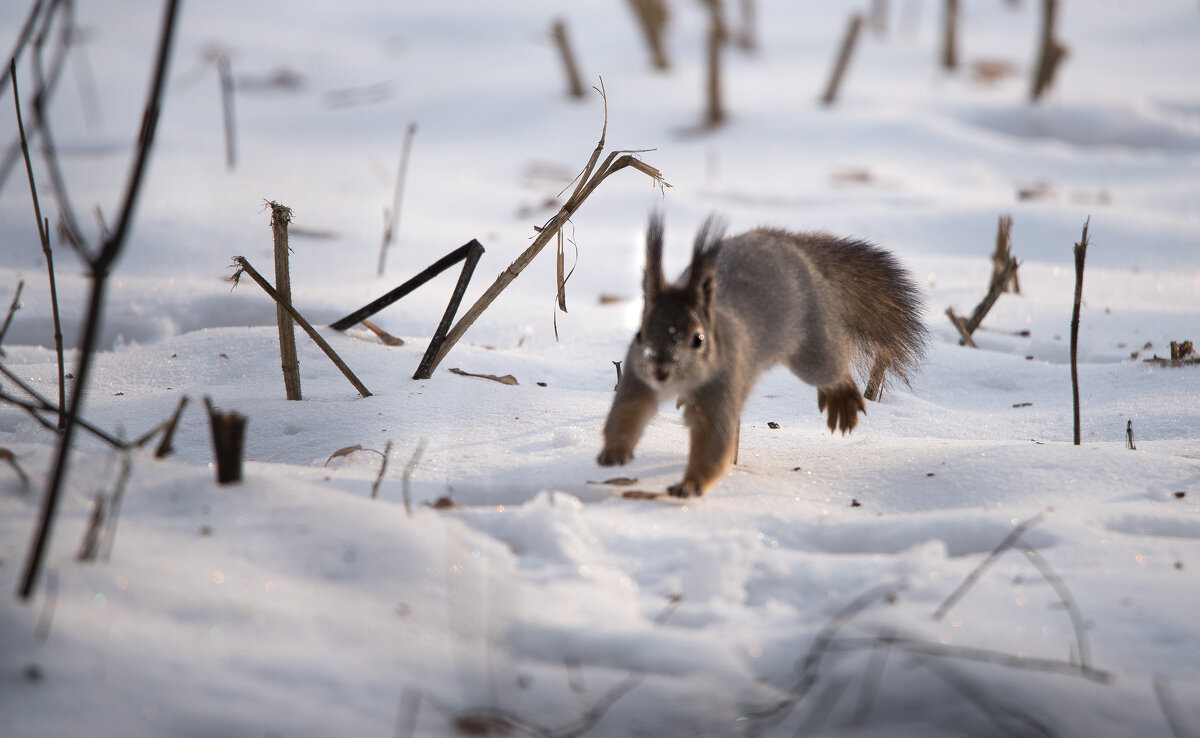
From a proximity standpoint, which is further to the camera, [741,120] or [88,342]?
[741,120]

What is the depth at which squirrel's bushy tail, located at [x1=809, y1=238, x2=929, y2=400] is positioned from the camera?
378 centimetres

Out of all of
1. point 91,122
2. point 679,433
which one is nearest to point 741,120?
point 91,122

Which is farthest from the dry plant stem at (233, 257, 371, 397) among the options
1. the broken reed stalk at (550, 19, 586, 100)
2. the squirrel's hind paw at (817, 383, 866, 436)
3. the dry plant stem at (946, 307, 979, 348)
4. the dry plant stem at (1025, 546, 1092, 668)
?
the broken reed stalk at (550, 19, 586, 100)

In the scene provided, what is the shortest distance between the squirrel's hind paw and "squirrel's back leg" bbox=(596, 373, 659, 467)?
97 cm

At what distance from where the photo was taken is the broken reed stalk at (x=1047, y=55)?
10.1m

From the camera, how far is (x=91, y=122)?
30.5 ft

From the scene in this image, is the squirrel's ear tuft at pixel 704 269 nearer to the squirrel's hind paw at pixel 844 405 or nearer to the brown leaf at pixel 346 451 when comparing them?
the squirrel's hind paw at pixel 844 405

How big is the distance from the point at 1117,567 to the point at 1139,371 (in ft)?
7.23

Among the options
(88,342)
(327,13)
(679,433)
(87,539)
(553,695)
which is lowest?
(679,433)

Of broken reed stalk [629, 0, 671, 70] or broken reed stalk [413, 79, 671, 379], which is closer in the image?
broken reed stalk [413, 79, 671, 379]

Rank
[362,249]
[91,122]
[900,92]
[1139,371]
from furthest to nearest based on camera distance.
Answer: [900,92] < [91,122] < [362,249] < [1139,371]

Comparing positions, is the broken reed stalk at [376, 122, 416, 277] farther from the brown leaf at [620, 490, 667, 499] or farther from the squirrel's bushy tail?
the brown leaf at [620, 490, 667, 499]

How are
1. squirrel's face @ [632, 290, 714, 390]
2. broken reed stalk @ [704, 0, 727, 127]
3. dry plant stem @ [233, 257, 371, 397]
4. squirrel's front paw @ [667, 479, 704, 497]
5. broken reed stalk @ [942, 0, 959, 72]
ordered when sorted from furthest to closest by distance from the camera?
1. broken reed stalk @ [942, 0, 959, 72]
2. broken reed stalk @ [704, 0, 727, 127]
3. dry plant stem @ [233, 257, 371, 397]
4. squirrel's face @ [632, 290, 714, 390]
5. squirrel's front paw @ [667, 479, 704, 497]

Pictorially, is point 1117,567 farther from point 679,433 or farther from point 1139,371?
point 1139,371
